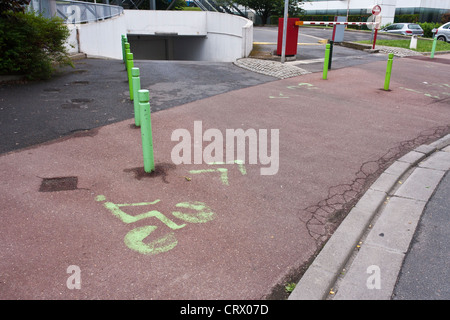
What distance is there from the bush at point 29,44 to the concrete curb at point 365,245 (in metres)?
9.22

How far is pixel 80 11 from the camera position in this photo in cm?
1570

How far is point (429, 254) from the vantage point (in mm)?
3596

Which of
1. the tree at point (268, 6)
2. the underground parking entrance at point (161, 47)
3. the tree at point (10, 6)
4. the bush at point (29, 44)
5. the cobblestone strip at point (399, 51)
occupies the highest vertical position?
the tree at point (268, 6)

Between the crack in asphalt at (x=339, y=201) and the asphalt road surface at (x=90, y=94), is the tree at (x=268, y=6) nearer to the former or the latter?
the asphalt road surface at (x=90, y=94)

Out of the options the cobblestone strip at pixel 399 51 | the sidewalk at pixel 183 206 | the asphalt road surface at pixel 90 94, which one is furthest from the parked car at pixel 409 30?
the sidewalk at pixel 183 206

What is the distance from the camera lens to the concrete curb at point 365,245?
10.1 feet

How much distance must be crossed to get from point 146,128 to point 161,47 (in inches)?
1192

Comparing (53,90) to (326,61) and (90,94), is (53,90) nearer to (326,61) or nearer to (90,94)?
(90,94)

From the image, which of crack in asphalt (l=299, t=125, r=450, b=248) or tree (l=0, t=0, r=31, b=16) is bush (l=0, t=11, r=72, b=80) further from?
crack in asphalt (l=299, t=125, r=450, b=248)

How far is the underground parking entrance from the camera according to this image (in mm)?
29859

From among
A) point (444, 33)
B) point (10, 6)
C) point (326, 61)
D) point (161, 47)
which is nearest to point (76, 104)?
point (10, 6)

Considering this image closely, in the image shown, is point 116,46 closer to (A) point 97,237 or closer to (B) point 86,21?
(B) point 86,21

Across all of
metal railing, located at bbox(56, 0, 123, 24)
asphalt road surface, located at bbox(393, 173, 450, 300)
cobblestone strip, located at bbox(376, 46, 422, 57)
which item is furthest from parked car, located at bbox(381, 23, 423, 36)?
asphalt road surface, located at bbox(393, 173, 450, 300)

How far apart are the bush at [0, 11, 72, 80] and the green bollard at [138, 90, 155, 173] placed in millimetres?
6725
